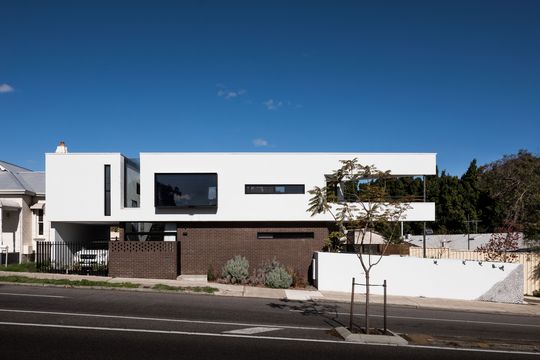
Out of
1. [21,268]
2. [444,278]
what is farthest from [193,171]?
[444,278]

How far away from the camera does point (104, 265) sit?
22.0 metres

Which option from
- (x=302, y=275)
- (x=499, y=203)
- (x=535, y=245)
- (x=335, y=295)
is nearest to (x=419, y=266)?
(x=335, y=295)

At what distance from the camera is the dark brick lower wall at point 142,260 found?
838 inches

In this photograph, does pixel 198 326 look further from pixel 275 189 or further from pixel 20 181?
pixel 20 181

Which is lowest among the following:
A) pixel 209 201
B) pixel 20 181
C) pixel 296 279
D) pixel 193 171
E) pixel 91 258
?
pixel 296 279

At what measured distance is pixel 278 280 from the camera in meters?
20.6

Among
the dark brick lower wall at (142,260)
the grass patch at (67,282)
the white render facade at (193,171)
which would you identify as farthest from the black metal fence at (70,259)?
the grass patch at (67,282)

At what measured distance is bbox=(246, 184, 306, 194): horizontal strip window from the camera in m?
23.5

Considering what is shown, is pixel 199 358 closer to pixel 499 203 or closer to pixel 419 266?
pixel 419 266

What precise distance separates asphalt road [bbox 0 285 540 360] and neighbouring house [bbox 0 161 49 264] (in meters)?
10.2

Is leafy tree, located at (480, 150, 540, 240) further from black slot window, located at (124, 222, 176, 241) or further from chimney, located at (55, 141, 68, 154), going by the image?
chimney, located at (55, 141, 68, 154)

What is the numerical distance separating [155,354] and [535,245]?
22.7 m

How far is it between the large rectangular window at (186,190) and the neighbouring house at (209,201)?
0.05m

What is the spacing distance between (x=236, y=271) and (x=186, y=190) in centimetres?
471
